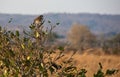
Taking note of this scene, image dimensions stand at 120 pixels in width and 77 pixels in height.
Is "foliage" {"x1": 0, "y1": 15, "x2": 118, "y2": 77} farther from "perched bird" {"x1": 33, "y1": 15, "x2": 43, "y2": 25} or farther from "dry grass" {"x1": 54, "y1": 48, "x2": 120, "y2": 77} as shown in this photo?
"dry grass" {"x1": 54, "y1": 48, "x2": 120, "y2": 77}

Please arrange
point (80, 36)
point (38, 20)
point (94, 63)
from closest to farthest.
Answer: point (38, 20) → point (94, 63) → point (80, 36)

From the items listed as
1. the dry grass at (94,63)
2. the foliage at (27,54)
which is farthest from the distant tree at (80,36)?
the foliage at (27,54)

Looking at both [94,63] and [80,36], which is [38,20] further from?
[80,36]

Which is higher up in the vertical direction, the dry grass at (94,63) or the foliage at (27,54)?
the foliage at (27,54)

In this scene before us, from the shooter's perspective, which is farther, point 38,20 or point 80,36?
point 80,36

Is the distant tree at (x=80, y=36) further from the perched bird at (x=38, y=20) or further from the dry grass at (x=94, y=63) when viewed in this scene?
the perched bird at (x=38, y=20)

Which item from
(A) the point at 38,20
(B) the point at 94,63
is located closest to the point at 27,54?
(A) the point at 38,20

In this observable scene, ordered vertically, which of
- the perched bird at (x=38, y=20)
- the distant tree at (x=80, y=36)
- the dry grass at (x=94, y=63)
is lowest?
the distant tree at (x=80, y=36)

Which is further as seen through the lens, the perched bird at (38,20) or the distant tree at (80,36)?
the distant tree at (80,36)

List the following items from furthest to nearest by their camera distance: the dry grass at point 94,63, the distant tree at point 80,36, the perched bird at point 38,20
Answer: the distant tree at point 80,36, the dry grass at point 94,63, the perched bird at point 38,20

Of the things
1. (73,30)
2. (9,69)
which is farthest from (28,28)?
(73,30)

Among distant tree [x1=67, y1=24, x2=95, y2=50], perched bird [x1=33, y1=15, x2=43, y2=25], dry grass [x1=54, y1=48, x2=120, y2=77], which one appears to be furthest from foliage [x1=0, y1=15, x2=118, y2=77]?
distant tree [x1=67, y1=24, x2=95, y2=50]

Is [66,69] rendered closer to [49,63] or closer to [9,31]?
[49,63]

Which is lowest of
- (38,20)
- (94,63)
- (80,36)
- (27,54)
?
(80,36)
